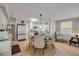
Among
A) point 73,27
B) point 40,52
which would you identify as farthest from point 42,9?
point 40,52

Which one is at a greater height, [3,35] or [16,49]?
[3,35]

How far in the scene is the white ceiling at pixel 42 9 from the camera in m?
2.31

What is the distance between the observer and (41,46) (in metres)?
2.53

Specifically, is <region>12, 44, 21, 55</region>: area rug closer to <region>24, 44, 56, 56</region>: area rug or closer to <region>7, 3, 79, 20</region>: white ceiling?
<region>24, 44, 56, 56</region>: area rug

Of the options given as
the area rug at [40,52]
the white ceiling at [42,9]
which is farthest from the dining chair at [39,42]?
the white ceiling at [42,9]

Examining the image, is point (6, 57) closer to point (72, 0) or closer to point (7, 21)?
point (7, 21)

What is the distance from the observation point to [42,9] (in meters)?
2.33

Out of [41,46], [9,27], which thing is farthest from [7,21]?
[41,46]

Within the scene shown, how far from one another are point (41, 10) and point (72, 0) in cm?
76

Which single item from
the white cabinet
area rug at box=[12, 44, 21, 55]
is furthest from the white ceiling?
area rug at box=[12, 44, 21, 55]

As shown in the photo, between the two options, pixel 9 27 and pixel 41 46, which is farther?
pixel 41 46

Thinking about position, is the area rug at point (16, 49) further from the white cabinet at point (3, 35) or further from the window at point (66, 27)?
the window at point (66, 27)

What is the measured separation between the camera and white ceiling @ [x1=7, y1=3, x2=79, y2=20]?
2.31m

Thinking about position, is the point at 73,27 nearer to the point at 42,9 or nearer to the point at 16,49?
the point at 42,9
